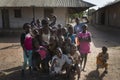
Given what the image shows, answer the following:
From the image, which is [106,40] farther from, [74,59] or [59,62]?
[59,62]

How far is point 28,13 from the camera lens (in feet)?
69.6

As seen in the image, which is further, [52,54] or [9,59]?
[9,59]

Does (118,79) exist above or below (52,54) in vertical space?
below

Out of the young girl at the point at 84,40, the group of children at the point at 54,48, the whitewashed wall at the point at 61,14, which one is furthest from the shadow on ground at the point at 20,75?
the whitewashed wall at the point at 61,14

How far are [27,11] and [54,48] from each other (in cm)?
1497

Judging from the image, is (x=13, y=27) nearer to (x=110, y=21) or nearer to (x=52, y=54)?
(x=110, y=21)

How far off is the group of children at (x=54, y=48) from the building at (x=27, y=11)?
1197 cm

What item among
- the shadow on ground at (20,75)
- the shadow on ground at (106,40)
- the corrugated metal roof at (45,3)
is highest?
the corrugated metal roof at (45,3)

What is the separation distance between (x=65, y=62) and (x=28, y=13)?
15.5 metres

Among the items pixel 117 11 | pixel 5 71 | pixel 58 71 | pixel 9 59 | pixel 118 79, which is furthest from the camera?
pixel 117 11

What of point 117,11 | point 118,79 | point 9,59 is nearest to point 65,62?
point 118,79

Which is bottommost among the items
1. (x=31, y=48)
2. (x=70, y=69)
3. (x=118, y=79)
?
(x=118, y=79)

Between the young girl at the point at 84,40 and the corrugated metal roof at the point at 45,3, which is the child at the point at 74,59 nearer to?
the young girl at the point at 84,40

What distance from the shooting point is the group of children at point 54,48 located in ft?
20.8
